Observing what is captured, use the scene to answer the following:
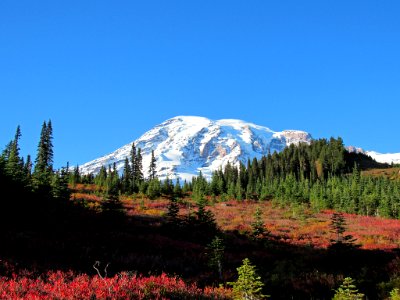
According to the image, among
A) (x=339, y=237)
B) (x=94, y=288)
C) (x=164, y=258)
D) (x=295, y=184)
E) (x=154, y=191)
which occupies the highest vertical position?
(x=295, y=184)

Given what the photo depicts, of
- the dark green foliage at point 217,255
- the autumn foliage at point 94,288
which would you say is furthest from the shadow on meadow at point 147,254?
the autumn foliage at point 94,288

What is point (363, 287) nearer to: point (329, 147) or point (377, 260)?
point (377, 260)

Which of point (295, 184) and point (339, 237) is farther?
point (295, 184)

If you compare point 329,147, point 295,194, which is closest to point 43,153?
point 295,194

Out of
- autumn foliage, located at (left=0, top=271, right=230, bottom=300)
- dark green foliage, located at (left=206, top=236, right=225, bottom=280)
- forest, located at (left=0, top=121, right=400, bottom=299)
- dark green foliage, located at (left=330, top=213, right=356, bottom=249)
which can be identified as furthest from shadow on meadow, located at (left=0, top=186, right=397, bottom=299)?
autumn foliage, located at (left=0, top=271, right=230, bottom=300)

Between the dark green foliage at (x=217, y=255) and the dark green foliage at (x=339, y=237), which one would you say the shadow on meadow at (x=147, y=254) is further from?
the dark green foliage at (x=339, y=237)

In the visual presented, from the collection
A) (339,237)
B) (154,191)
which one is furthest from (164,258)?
(154,191)

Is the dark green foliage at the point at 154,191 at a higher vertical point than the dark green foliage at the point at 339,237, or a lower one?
higher

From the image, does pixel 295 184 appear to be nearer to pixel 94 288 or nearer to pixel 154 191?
pixel 154 191

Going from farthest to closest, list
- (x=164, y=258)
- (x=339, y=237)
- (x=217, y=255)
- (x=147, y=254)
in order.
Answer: (x=339, y=237), (x=147, y=254), (x=164, y=258), (x=217, y=255)

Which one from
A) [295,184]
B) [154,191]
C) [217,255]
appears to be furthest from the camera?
[295,184]

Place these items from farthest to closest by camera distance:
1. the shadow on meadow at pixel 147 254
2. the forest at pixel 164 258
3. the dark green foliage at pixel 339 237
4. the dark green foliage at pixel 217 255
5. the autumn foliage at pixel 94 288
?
the dark green foliage at pixel 339 237 → the dark green foliage at pixel 217 255 → the shadow on meadow at pixel 147 254 → the forest at pixel 164 258 → the autumn foliage at pixel 94 288

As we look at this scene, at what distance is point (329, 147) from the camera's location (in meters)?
142

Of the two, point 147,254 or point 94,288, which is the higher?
point 94,288
